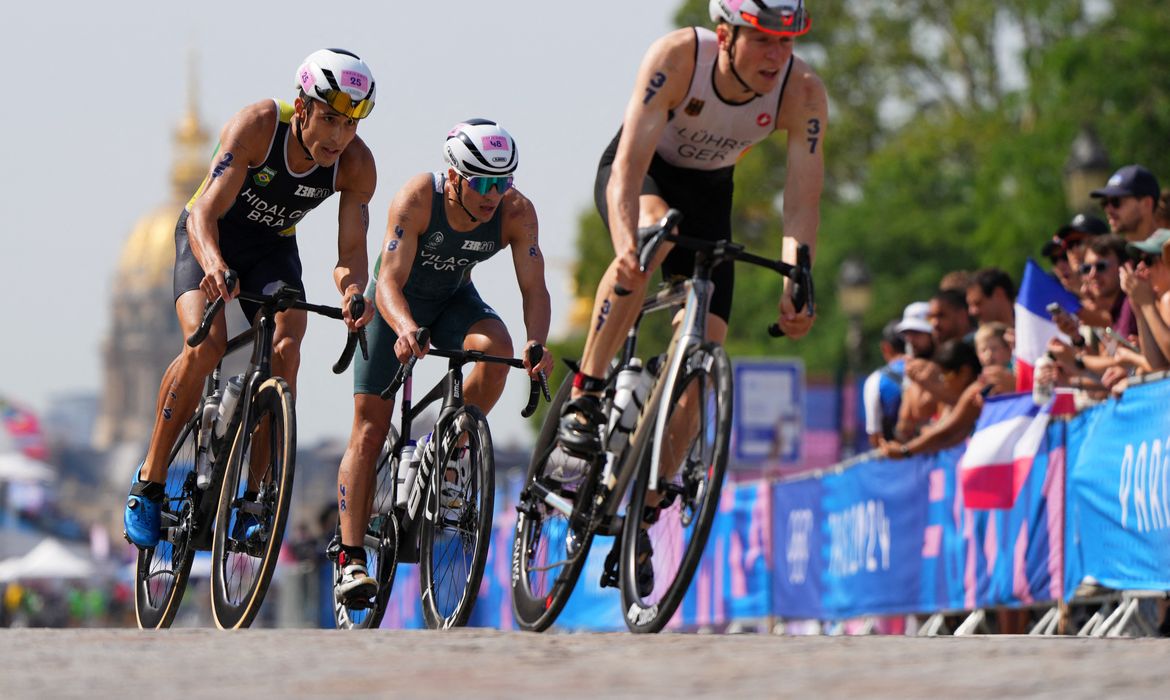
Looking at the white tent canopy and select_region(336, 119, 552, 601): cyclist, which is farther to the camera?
the white tent canopy

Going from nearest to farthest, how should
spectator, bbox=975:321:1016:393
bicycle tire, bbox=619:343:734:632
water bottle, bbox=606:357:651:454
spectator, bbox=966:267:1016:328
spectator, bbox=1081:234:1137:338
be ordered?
bicycle tire, bbox=619:343:734:632
water bottle, bbox=606:357:651:454
spectator, bbox=1081:234:1137:338
spectator, bbox=975:321:1016:393
spectator, bbox=966:267:1016:328

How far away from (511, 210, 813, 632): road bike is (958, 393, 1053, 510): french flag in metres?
4.01

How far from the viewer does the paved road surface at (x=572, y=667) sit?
540cm

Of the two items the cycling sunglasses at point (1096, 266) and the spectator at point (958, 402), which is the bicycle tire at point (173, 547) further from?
the spectator at point (958, 402)

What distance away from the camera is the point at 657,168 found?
28.1 ft

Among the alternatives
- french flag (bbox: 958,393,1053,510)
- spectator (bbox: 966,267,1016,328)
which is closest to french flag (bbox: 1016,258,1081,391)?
french flag (bbox: 958,393,1053,510)

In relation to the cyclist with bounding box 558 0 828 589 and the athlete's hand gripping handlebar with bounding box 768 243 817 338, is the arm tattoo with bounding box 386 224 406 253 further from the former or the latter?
the athlete's hand gripping handlebar with bounding box 768 243 817 338

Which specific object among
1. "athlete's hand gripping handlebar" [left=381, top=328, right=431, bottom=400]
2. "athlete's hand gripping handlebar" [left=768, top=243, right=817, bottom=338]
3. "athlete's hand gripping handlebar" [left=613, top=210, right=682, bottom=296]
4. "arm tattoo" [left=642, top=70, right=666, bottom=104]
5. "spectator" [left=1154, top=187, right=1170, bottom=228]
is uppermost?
"spectator" [left=1154, top=187, right=1170, bottom=228]

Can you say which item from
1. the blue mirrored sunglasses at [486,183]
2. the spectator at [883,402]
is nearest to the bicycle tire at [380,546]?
the blue mirrored sunglasses at [486,183]

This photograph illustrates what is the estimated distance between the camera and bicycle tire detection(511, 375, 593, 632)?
8617 millimetres

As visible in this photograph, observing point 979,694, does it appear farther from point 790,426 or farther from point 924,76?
point 924,76

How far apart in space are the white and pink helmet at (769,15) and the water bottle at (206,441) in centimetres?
312

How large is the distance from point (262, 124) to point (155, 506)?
173 cm

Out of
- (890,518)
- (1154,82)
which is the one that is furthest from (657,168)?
(1154,82)
